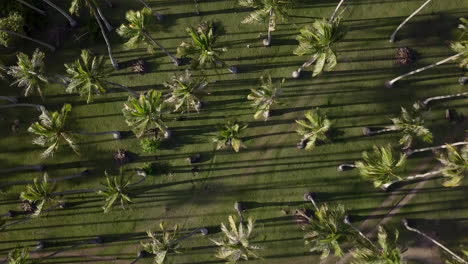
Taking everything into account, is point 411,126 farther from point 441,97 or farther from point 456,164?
point 441,97

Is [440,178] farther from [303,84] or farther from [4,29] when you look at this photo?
[4,29]

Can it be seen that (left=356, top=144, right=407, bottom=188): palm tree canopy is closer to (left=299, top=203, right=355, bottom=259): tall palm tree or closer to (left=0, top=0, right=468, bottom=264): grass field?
(left=299, top=203, right=355, bottom=259): tall palm tree

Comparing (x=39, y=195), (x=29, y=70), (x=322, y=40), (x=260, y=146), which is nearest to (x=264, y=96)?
(x=322, y=40)

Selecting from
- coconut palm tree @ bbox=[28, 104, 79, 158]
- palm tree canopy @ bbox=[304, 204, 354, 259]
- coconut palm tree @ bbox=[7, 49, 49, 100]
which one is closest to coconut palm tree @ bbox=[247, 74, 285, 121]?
palm tree canopy @ bbox=[304, 204, 354, 259]

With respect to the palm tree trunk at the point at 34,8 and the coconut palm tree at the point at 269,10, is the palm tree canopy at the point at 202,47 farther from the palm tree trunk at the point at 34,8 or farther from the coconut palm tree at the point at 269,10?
the palm tree trunk at the point at 34,8

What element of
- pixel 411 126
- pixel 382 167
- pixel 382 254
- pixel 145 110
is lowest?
pixel 145 110

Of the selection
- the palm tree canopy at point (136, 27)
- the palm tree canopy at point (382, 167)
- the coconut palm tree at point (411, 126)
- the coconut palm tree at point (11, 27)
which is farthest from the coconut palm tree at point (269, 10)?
the coconut palm tree at point (11, 27)

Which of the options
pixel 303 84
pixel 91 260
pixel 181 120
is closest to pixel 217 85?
pixel 181 120
